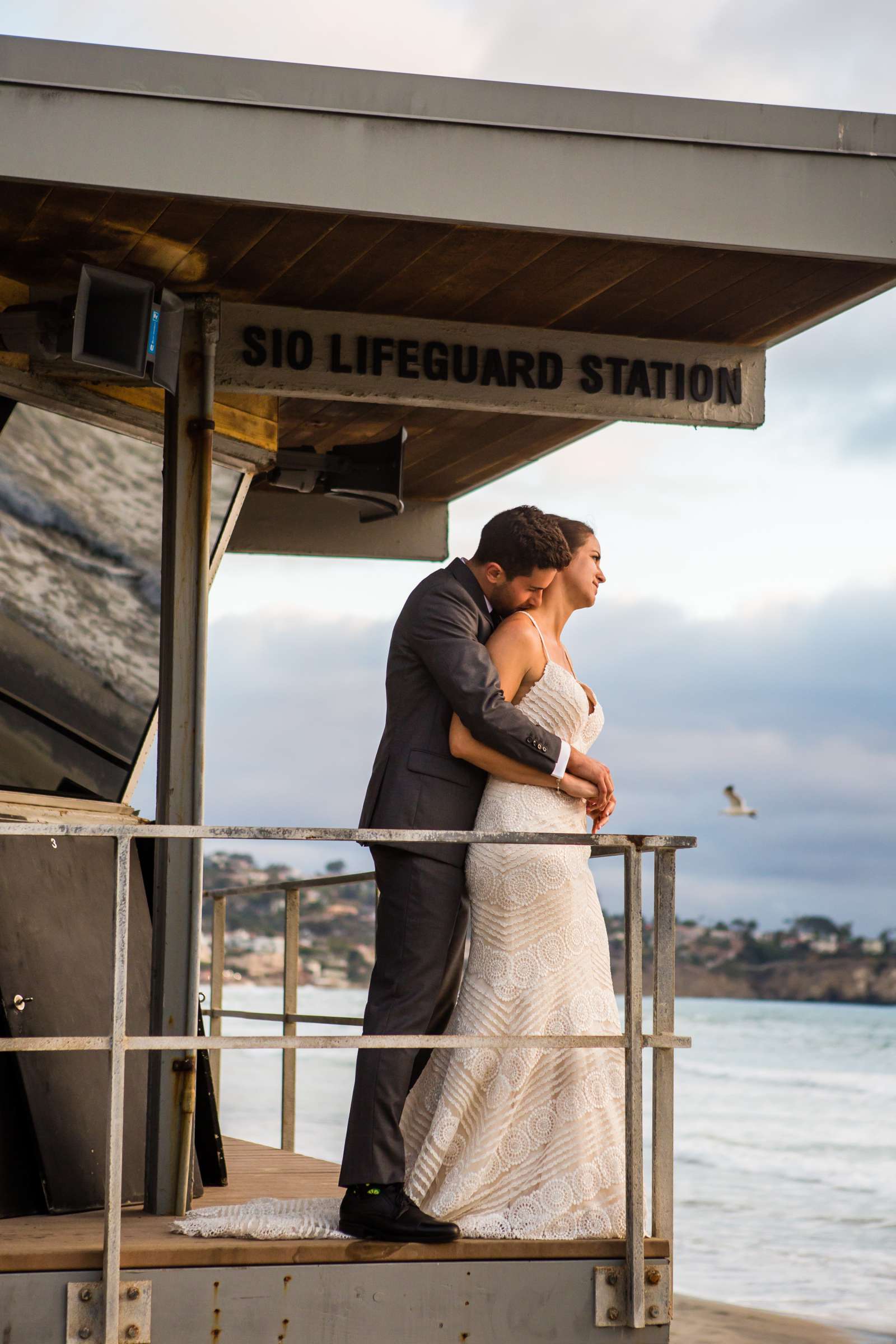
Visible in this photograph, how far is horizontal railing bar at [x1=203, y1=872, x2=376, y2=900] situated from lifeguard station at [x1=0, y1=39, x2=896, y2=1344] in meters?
0.08

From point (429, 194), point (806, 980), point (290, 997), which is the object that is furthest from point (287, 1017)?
point (806, 980)

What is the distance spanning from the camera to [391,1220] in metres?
4.00

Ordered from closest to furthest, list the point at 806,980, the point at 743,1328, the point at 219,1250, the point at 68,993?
the point at 219,1250 → the point at 68,993 → the point at 743,1328 → the point at 806,980

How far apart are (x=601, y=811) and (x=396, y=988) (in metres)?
0.80

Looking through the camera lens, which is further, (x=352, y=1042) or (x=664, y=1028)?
(x=664, y=1028)

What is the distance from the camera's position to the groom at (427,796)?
160 inches

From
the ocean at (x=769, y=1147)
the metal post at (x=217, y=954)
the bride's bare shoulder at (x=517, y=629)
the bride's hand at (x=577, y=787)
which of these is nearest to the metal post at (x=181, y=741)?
the bride's bare shoulder at (x=517, y=629)

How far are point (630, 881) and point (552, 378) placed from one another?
230cm

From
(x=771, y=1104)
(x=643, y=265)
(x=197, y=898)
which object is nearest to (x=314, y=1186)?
(x=197, y=898)

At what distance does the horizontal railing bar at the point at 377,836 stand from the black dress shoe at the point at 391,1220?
911 mm

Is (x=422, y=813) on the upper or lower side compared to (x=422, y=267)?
lower

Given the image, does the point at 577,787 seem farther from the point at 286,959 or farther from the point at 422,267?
the point at 286,959

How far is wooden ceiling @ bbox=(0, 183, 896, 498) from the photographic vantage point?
4.71 m

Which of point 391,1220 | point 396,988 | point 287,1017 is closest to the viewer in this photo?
point 391,1220
